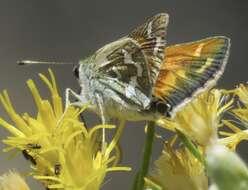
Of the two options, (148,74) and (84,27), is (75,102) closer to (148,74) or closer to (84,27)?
(148,74)

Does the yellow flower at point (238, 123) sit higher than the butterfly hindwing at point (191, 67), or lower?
lower

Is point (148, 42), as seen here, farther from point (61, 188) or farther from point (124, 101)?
point (61, 188)

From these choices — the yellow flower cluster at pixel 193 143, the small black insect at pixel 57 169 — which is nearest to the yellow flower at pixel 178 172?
the yellow flower cluster at pixel 193 143

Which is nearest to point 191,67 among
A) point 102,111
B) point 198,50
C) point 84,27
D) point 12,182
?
point 198,50

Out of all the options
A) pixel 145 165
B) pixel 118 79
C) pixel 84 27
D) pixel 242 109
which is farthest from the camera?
pixel 84 27

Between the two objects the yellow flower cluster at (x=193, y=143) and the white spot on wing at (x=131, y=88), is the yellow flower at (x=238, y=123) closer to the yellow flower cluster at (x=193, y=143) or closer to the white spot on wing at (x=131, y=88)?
the yellow flower cluster at (x=193, y=143)

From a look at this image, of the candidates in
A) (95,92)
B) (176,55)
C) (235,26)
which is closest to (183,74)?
(176,55)

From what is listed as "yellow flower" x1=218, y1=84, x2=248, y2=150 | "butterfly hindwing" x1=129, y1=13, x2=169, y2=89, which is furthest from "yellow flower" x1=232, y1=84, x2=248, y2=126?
"butterfly hindwing" x1=129, y1=13, x2=169, y2=89
